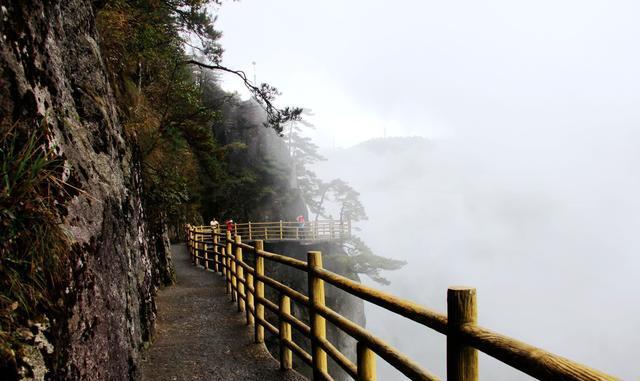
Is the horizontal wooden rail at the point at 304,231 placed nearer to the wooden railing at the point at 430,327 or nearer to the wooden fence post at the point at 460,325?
the wooden railing at the point at 430,327

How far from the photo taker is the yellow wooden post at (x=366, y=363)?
310 centimetres

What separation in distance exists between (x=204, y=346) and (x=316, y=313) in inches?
126

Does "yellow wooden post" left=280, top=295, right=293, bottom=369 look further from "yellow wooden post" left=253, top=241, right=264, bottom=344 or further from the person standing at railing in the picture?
the person standing at railing

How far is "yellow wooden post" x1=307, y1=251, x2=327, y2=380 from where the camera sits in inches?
160

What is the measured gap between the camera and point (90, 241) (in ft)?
10.6

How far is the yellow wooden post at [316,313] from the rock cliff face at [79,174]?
5.82 feet

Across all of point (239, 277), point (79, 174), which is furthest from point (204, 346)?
point (79, 174)

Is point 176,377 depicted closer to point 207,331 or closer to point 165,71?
point 207,331

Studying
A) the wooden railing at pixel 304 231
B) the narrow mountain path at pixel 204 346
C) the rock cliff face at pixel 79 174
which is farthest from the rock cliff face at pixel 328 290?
the rock cliff face at pixel 79 174

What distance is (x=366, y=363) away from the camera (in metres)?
3.13

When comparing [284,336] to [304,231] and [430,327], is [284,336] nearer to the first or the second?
[430,327]

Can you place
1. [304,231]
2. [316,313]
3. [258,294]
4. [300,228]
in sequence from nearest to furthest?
1. [316,313]
2. [258,294]
3. [300,228]
4. [304,231]

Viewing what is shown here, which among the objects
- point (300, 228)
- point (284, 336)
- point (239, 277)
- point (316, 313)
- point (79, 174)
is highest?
point (79, 174)

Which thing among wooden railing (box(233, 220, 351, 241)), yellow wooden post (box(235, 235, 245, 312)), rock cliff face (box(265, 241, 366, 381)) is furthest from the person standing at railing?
yellow wooden post (box(235, 235, 245, 312))
